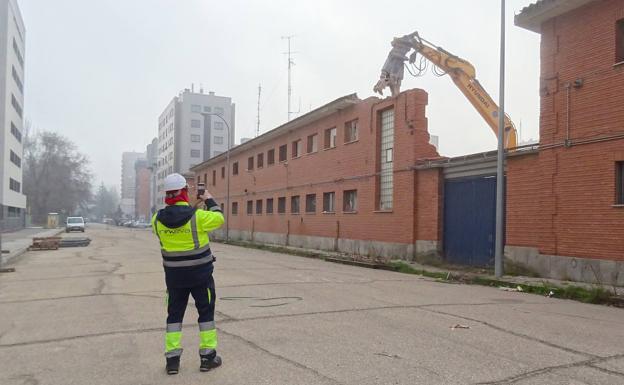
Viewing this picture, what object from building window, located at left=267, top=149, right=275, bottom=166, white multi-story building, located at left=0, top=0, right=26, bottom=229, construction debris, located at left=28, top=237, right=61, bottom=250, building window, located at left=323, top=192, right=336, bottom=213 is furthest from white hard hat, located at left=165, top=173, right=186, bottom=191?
white multi-story building, located at left=0, top=0, right=26, bottom=229

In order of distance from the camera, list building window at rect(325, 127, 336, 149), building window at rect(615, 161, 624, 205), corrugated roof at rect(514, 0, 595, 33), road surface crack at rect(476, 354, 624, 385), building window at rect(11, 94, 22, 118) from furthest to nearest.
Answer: building window at rect(11, 94, 22, 118), building window at rect(325, 127, 336, 149), corrugated roof at rect(514, 0, 595, 33), building window at rect(615, 161, 624, 205), road surface crack at rect(476, 354, 624, 385)

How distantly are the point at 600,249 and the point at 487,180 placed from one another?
4.84m

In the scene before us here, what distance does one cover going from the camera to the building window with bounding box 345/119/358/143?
24469mm

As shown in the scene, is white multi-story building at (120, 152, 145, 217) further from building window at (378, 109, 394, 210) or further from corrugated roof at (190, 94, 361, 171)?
building window at (378, 109, 394, 210)

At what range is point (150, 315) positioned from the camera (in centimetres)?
800

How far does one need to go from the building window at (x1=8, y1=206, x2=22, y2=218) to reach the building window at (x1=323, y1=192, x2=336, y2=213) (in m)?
38.8

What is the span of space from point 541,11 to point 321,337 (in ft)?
37.4

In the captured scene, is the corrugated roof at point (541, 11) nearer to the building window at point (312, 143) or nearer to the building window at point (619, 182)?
the building window at point (619, 182)

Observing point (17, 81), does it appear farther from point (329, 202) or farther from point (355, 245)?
point (355, 245)

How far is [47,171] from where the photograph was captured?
268ft

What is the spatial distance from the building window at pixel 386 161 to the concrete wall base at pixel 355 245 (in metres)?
1.71

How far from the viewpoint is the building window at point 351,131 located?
24.5 m

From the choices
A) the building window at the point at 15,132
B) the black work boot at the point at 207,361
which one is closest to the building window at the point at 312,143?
the black work boot at the point at 207,361

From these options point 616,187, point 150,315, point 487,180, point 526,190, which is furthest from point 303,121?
point 150,315
